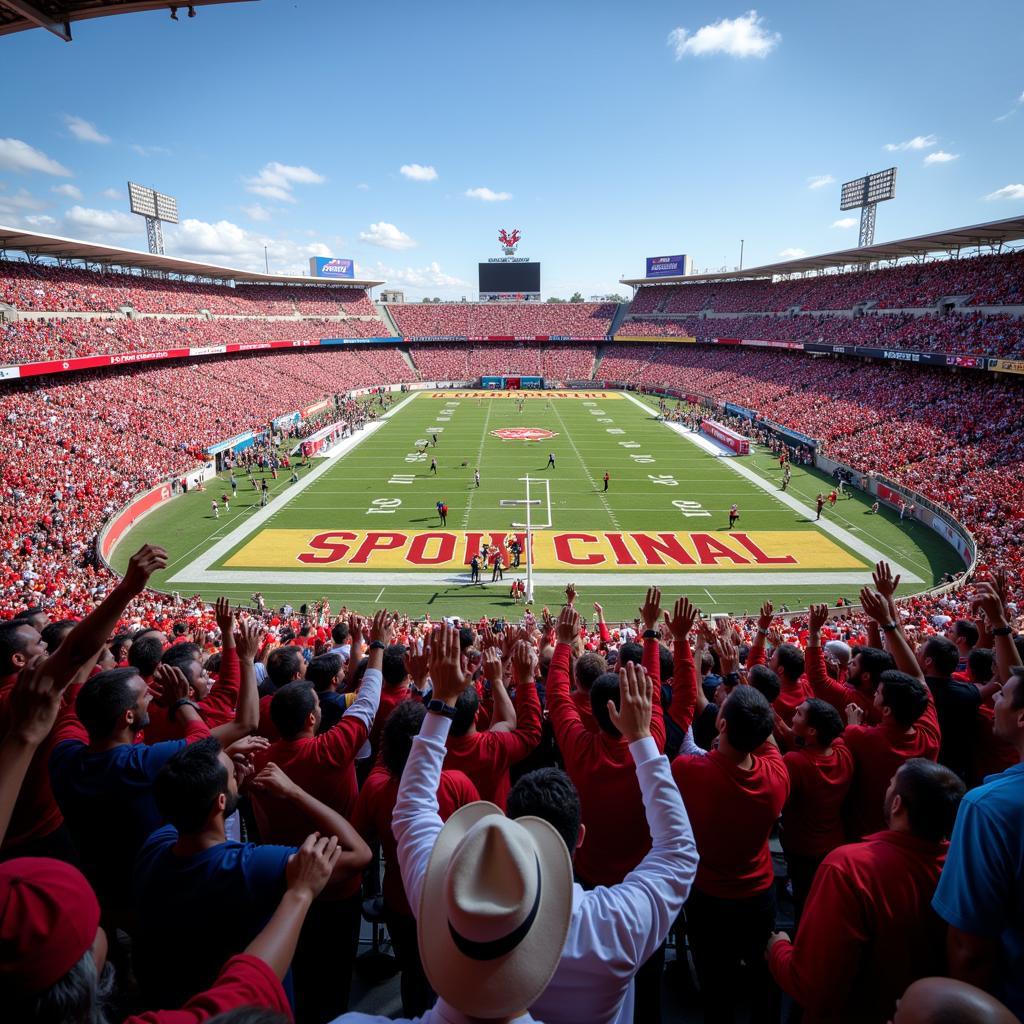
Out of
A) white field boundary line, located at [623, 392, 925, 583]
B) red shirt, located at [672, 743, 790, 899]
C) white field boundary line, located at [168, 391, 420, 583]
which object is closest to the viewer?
red shirt, located at [672, 743, 790, 899]

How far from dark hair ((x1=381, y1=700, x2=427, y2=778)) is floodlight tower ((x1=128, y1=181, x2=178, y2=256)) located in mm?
75944

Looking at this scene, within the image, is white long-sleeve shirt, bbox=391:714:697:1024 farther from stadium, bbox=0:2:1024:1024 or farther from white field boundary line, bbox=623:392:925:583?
white field boundary line, bbox=623:392:925:583

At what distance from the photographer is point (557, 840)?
6.98ft

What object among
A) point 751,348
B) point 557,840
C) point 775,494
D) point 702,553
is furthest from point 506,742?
point 751,348

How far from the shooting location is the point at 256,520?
98.4 ft

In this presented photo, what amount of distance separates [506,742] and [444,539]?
23.9 meters

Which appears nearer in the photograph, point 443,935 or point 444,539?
point 443,935

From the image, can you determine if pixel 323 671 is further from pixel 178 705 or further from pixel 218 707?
→ pixel 178 705

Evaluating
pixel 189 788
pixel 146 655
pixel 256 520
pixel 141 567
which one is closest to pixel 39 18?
pixel 146 655

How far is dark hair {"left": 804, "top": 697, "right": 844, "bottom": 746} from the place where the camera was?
430cm

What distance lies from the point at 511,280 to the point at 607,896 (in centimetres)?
10286

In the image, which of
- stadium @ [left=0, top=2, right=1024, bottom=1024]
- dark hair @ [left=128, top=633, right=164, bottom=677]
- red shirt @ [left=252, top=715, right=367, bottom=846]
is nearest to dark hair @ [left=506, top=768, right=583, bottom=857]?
stadium @ [left=0, top=2, right=1024, bottom=1024]

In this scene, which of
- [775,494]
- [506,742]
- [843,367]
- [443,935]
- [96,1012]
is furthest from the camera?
[843,367]

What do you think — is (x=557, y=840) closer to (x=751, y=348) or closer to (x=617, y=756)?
(x=617, y=756)
